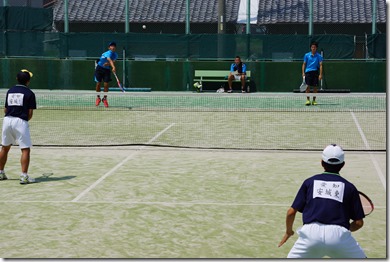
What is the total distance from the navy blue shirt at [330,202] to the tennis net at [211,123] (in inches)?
330

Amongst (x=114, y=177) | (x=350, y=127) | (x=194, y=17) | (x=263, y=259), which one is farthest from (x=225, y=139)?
(x=194, y=17)

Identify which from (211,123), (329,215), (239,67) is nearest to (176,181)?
(329,215)

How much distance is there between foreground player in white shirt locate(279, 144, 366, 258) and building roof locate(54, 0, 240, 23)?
2980 cm

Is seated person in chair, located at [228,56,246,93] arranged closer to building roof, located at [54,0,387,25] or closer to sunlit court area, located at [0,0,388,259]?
sunlit court area, located at [0,0,388,259]

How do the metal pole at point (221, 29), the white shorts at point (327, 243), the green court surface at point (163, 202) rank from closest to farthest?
the white shorts at point (327, 243) → the green court surface at point (163, 202) → the metal pole at point (221, 29)

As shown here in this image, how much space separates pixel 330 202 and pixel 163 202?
4.09m

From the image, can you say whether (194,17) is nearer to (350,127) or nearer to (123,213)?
(350,127)

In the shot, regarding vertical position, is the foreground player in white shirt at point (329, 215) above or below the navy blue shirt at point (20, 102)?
below

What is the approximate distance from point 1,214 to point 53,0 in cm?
2878

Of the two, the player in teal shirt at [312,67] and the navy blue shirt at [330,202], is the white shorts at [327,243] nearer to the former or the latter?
the navy blue shirt at [330,202]

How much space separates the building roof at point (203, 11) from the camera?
34.8m

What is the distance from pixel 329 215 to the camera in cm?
Answer: 517

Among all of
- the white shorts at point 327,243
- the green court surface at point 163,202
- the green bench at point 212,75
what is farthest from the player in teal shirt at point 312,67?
the white shorts at point 327,243

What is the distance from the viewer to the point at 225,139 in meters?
15.1
